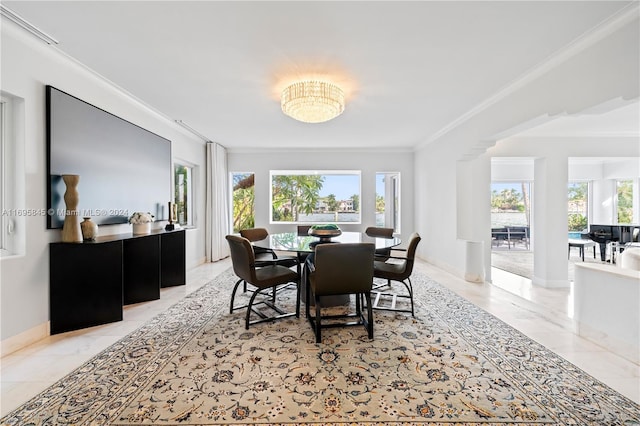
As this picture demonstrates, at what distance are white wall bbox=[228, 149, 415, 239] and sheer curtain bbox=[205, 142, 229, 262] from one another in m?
0.66

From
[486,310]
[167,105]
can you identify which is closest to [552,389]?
[486,310]

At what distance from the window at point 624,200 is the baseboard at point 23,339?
11.2 m

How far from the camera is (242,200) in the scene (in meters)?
6.93

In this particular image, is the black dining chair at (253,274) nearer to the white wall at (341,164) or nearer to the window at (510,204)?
the white wall at (341,164)

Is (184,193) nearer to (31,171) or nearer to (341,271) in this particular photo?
(31,171)

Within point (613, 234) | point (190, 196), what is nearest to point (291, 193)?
point (190, 196)

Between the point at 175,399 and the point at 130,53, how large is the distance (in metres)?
2.77

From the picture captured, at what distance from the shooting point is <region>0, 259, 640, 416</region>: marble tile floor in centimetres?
181

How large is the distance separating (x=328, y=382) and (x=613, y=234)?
7.27m

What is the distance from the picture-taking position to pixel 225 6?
1.88 metres

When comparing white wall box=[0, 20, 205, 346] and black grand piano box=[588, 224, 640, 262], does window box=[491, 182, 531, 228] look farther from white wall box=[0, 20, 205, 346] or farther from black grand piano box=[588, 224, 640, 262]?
white wall box=[0, 20, 205, 346]

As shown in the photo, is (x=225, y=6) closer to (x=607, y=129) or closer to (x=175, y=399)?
(x=175, y=399)

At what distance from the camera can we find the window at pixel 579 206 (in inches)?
305

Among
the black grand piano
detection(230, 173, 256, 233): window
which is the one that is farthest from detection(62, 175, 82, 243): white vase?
the black grand piano
